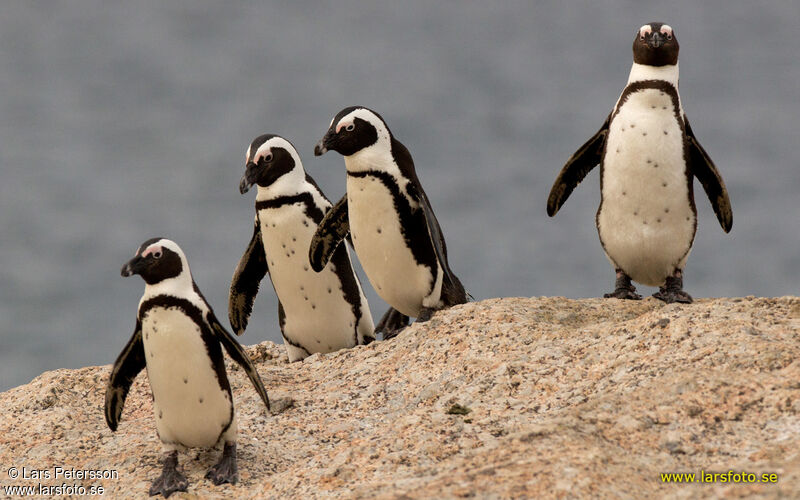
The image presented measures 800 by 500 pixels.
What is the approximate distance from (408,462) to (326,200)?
3.31 meters

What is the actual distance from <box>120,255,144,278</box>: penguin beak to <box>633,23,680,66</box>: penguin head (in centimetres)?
341

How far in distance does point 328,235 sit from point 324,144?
2.35ft

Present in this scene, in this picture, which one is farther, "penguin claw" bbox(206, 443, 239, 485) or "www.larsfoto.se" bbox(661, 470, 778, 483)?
"penguin claw" bbox(206, 443, 239, 485)

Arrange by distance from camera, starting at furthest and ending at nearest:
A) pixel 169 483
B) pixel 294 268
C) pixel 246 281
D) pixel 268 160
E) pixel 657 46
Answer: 1. pixel 246 281
2. pixel 294 268
3. pixel 268 160
4. pixel 657 46
5. pixel 169 483

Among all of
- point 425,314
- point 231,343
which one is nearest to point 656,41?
point 425,314

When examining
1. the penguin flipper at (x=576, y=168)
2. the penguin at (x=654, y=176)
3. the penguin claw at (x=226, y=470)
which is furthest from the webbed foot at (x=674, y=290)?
the penguin claw at (x=226, y=470)

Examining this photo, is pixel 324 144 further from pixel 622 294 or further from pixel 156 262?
pixel 622 294

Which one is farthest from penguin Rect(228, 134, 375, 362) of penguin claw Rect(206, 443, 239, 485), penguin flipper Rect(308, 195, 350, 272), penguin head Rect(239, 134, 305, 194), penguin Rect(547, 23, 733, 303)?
penguin claw Rect(206, 443, 239, 485)

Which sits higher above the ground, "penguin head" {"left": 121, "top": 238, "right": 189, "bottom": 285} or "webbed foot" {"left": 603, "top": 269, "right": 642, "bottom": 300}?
"webbed foot" {"left": 603, "top": 269, "right": 642, "bottom": 300}

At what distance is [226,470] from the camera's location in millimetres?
4762

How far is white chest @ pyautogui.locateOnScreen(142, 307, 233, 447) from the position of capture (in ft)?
15.8

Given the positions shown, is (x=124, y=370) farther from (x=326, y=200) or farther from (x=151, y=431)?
(x=326, y=200)

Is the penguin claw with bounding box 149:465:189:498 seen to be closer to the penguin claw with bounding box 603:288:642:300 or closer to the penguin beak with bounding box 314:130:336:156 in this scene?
the penguin beak with bounding box 314:130:336:156

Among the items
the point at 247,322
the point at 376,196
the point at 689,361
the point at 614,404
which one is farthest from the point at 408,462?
the point at 247,322
